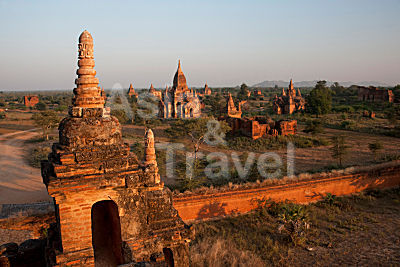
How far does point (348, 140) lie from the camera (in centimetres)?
2433

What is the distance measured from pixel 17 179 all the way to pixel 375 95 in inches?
2263

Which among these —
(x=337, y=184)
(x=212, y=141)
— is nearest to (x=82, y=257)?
(x=337, y=184)

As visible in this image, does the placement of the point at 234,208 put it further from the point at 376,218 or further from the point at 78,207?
the point at 78,207

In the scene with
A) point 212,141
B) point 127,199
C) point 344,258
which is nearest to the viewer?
point 127,199

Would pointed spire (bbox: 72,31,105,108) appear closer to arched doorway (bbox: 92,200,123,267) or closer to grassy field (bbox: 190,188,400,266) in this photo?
arched doorway (bbox: 92,200,123,267)

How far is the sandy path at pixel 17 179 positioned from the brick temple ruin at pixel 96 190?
993 cm

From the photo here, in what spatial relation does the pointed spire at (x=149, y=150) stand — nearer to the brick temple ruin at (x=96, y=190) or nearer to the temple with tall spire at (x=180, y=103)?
the brick temple ruin at (x=96, y=190)

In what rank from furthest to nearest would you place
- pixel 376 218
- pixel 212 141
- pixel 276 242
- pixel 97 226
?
1. pixel 212 141
2. pixel 376 218
3. pixel 276 242
4. pixel 97 226

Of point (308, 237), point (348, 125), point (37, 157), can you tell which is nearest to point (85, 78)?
point (308, 237)

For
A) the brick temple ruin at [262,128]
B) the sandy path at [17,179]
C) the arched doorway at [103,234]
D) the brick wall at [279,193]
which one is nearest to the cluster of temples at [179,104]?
the brick temple ruin at [262,128]

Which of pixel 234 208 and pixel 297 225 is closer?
pixel 297 225

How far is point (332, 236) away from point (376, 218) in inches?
100.0

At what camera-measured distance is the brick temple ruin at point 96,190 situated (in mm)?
3572

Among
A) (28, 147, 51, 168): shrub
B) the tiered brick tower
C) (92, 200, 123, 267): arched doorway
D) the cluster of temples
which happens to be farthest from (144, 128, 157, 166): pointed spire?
the tiered brick tower
